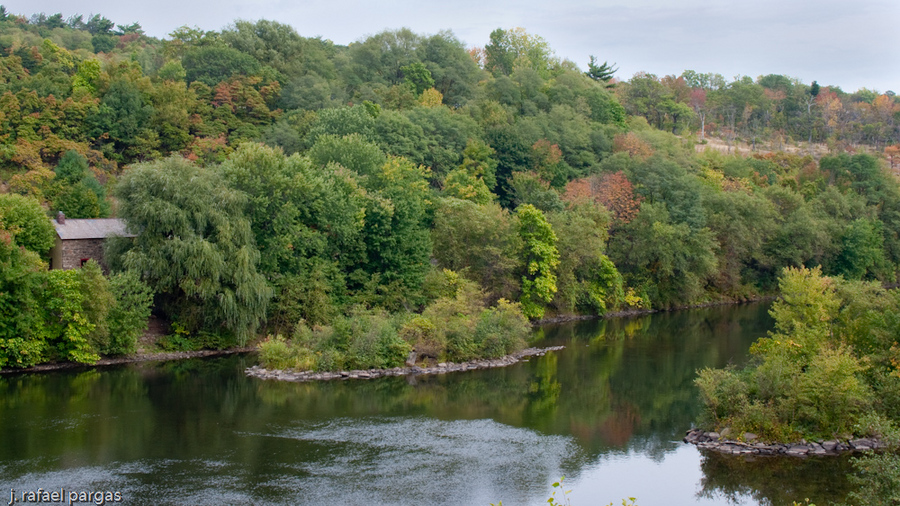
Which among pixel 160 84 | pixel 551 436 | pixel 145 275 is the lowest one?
pixel 551 436

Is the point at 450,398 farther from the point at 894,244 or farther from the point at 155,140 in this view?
the point at 894,244

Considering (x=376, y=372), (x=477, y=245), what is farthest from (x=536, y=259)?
(x=376, y=372)

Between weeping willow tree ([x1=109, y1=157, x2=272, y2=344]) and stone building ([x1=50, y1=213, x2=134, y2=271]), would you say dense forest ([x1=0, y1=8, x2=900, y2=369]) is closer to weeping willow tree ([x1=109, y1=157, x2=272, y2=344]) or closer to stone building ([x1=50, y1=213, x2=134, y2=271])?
weeping willow tree ([x1=109, y1=157, x2=272, y2=344])

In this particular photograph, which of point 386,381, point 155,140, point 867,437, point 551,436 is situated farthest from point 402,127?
point 867,437

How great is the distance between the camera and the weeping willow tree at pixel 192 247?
33.5 metres

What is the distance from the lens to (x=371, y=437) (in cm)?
2398

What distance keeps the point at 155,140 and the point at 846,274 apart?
52.9 m

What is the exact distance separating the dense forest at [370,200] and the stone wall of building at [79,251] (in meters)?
1.10

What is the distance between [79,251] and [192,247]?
254 inches

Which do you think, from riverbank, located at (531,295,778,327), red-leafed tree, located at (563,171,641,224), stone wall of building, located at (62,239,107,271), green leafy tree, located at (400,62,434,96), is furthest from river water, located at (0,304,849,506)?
green leafy tree, located at (400,62,434,96)

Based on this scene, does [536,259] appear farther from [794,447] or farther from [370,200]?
[794,447]

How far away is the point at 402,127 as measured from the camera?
54.1 meters

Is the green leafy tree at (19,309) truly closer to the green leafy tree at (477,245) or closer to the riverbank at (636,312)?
the green leafy tree at (477,245)

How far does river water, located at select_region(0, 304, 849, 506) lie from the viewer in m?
19.7
